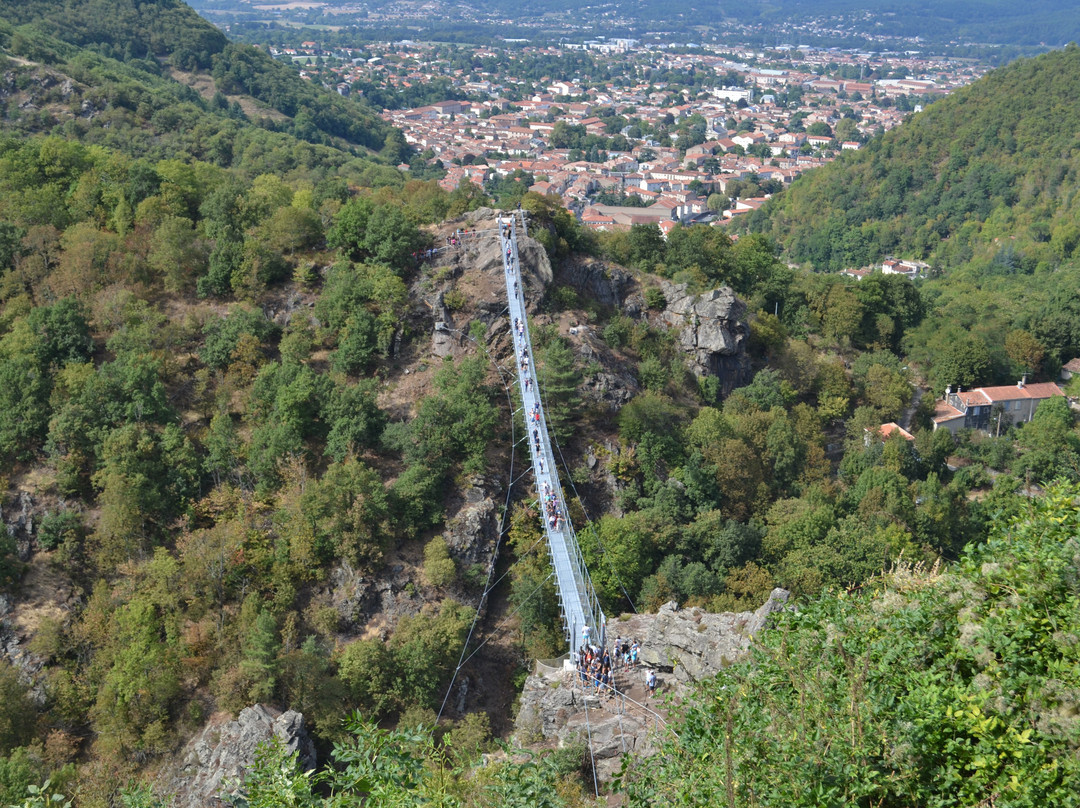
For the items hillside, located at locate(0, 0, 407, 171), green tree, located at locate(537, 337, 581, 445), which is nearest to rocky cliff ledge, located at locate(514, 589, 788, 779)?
green tree, located at locate(537, 337, 581, 445)

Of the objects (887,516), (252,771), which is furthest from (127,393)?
(887,516)

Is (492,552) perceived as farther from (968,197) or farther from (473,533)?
(968,197)

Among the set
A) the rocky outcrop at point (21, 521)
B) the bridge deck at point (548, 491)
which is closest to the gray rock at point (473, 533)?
the bridge deck at point (548, 491)

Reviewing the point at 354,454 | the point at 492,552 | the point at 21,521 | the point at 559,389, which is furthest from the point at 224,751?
the point at 559,389

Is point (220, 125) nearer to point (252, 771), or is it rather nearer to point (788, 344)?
point (788, 344)

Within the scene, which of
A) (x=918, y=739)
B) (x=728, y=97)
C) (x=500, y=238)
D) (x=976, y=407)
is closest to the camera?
(x=918, y=739)

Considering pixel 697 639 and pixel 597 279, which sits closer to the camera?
pixel 697 639

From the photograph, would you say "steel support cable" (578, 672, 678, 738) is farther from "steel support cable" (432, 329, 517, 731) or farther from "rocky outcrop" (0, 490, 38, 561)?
"rocky outcrop" (0, 490, 38, 561)
